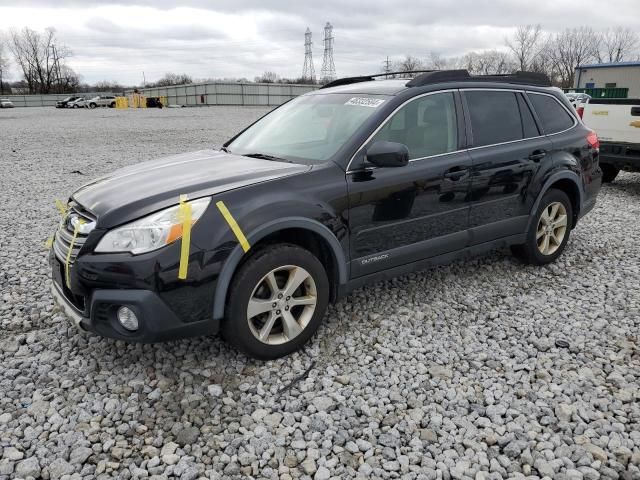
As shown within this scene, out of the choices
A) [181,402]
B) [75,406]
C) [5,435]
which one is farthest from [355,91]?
A: [5,435]

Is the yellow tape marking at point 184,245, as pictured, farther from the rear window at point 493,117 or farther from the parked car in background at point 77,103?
the parked car in background at point 77,103

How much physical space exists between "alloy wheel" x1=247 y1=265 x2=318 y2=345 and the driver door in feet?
1.37

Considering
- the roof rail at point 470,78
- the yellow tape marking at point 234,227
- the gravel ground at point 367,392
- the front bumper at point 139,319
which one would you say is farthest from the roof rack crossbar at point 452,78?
the front bumper at point 139,319

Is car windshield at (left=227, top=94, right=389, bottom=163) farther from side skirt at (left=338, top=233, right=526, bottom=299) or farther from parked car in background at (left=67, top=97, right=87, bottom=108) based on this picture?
parked car in background at (left=67, top=97, right=87, bottom=108)

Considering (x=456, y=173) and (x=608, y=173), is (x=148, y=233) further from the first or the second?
(x=608, y=173)

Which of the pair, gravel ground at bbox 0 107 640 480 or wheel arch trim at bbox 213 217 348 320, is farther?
wheel arch trim at bbox 213 217 348 320

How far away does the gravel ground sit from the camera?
8.42 feet

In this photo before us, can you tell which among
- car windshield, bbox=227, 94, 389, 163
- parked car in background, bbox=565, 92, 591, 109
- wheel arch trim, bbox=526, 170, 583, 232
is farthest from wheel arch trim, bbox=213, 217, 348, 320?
parked car in background, bbox=565, 92, 591, 109

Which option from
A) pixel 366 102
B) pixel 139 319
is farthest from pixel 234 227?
pixel 366 102

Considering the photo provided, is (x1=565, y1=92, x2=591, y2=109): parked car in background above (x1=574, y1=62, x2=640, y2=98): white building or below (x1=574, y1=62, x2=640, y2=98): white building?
below

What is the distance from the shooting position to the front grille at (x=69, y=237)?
10.1 feet

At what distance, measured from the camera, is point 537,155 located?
15.4ft

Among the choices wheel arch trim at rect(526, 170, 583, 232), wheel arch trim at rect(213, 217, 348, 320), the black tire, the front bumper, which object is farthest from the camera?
the black tire

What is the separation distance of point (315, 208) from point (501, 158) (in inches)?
76.0
